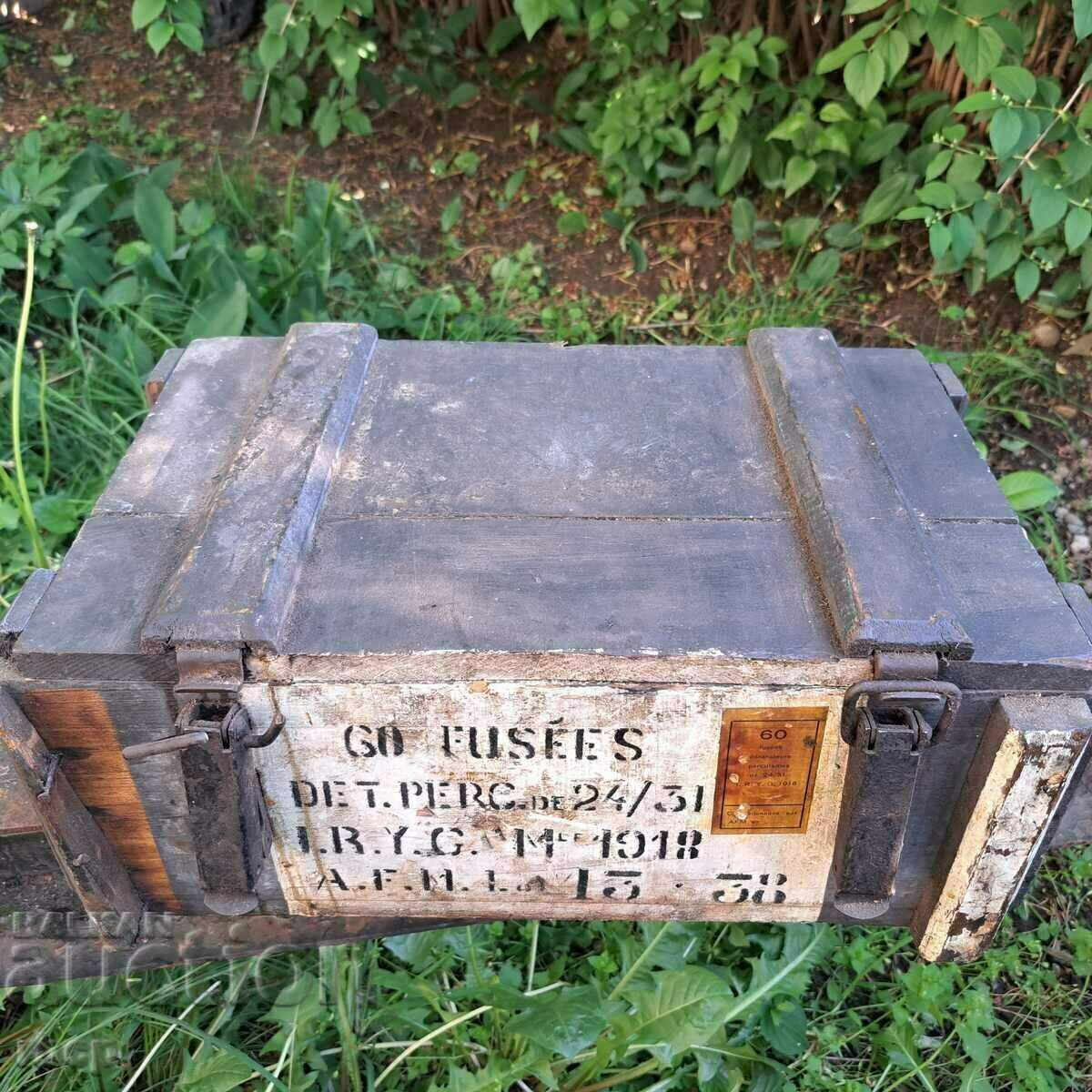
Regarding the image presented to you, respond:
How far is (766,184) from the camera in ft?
11.3

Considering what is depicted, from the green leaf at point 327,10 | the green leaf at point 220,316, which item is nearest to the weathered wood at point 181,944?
the green leaf at point 220,316

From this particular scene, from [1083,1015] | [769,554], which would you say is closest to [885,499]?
[769,554]

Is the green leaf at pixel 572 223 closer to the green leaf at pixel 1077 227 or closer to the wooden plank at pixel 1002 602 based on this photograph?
the green leaf at pixel 1077 227

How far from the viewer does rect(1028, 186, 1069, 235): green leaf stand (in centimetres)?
269

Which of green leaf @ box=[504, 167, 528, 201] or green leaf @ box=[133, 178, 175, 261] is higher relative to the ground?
green leaf @ box=[133, 178, 175, 261]

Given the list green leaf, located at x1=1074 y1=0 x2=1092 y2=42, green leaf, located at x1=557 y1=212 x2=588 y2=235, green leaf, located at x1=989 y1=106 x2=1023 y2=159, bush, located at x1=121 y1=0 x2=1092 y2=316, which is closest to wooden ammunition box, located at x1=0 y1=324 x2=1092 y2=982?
green leaf, located at x1=1074 y1=0 x2=1092 y2=42

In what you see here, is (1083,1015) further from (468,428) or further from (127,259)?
(127,259)

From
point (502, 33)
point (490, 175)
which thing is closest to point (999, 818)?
point (490, 175)

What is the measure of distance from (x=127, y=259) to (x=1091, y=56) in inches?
111

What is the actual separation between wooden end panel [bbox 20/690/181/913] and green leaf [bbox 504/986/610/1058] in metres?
0.62

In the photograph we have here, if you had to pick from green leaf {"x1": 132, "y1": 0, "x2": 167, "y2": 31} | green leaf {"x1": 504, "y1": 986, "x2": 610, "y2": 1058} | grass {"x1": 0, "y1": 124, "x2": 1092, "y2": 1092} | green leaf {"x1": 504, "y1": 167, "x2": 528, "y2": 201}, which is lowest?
grass {"x1": 0, "y1": 124, "x2": 1092, "y2": 1092}

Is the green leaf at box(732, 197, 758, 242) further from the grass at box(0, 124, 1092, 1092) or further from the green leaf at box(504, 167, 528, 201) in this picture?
the grass at box(0, 124, 1092, 1092)

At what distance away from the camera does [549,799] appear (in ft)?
4.92

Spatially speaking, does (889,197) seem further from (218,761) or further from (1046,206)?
(218,761)
